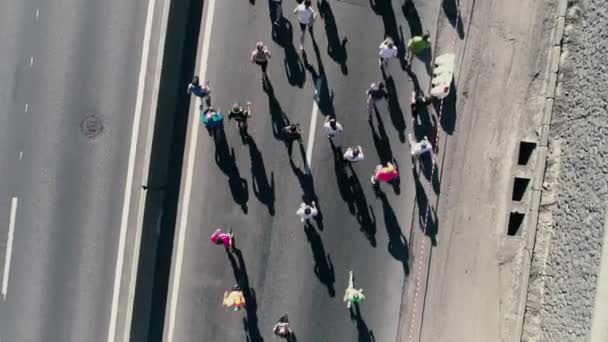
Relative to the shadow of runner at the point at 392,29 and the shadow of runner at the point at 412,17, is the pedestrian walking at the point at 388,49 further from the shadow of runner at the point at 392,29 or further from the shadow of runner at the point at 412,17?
the shadow of runner at the point at 412,17

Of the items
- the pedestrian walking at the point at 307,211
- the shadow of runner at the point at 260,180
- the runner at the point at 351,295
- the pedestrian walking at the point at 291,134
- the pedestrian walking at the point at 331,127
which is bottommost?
the runner at the point at 351,295

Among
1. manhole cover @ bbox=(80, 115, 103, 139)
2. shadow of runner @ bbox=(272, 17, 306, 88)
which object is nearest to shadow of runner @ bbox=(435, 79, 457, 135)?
shadow of runner @ bbox=(272, 17, 306, 88)

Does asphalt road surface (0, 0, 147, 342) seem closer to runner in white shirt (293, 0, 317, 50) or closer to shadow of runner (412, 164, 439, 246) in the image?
runner in white shirt (293, 0, 317, 50)

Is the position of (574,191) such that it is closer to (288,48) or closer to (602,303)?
(602,303)

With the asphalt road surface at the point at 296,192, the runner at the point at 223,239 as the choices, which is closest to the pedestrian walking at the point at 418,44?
the asphalt road surface at the point at 296,192

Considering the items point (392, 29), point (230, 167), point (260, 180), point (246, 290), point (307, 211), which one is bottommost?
point (246, 290)

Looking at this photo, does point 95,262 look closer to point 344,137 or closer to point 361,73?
point 344,137

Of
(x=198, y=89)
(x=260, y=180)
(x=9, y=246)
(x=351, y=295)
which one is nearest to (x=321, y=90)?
(x=260, y=180)
